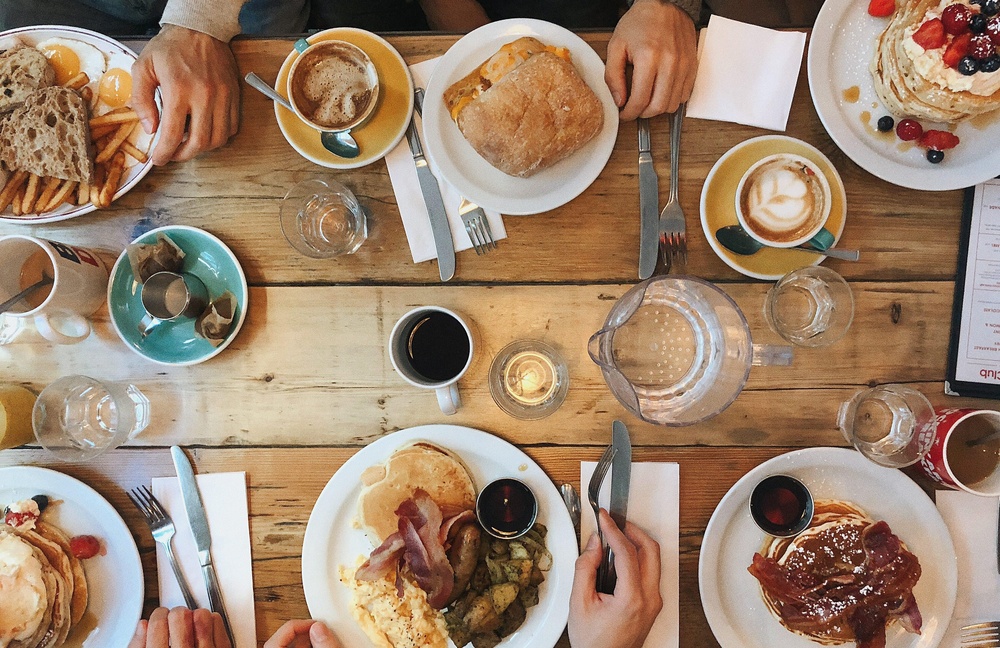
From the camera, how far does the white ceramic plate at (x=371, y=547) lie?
1326 millimetres

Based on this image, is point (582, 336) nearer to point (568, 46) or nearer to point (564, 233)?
point (564, 233)

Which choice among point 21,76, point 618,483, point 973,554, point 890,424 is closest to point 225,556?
point 618,483

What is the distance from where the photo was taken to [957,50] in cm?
118

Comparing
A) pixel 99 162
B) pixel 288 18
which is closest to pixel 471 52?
pixel 288 18

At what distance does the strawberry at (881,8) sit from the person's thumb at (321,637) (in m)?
1.80

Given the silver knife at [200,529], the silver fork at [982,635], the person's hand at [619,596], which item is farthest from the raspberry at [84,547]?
the silver fork at [982,635]

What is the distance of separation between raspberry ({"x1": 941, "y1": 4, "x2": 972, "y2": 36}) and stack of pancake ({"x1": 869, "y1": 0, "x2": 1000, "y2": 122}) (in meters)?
0.03

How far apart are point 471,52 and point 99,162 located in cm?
Answer: 87

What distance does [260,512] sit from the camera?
1.39 metres

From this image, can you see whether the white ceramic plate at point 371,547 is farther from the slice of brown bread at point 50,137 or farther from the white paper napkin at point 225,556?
the slice of brown bread at point 50,137

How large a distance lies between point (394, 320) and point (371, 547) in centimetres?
52

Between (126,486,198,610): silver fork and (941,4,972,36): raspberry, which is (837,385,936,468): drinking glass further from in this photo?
(126,486,198,610): silver fork

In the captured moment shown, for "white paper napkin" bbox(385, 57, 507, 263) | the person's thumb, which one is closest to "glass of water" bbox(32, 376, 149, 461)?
the person's thumb

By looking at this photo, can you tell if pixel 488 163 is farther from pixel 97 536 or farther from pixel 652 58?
pixel 97 536
